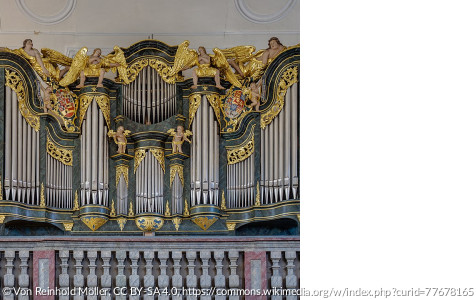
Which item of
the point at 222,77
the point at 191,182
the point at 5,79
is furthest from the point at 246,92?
the point at 5,79

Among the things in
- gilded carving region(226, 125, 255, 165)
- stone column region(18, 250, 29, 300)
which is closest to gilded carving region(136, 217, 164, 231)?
gilded carving region(226, 125, 255, 165)

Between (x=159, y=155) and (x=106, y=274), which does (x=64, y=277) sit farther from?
(x=159, y=155)

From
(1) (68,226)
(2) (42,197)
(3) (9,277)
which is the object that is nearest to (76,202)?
(1) (68,226)

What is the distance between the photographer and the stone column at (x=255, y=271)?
28.3 ft

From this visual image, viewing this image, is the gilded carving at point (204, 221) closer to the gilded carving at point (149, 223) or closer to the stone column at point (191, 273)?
the gilded carving at point (149, 223)

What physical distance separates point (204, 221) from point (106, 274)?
205 cm

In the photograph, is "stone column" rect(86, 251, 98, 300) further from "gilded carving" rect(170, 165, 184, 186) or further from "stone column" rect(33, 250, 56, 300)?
"gilded carving" rect(170, 165, 184, 186)

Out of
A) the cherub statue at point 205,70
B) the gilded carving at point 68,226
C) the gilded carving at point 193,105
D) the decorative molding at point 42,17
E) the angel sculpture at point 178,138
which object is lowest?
the gilded carving at point 68,226

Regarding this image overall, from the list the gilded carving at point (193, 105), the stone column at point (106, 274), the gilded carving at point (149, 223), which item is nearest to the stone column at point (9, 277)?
the stone column at point (106, 274)

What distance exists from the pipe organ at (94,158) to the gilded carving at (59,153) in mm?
202
